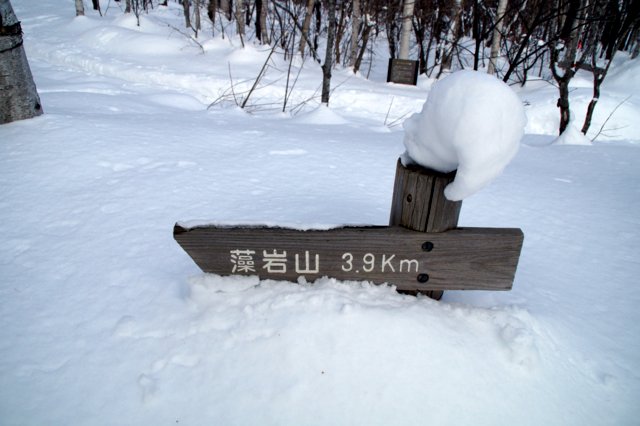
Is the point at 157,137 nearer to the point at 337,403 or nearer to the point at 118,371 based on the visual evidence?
the point at 118,371

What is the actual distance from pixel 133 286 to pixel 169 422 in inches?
22.5

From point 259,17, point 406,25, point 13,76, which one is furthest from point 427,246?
point 259,17

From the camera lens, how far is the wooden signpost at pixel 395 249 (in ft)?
3.73

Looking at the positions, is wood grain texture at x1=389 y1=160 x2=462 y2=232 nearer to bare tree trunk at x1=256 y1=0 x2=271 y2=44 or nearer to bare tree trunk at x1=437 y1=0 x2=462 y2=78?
bare tree trunk at x1=437 y1=0 x2=462 y2=78

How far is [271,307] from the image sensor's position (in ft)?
3.90

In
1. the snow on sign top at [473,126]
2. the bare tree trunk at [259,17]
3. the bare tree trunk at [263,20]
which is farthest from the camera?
the bare tree trunk at [259,17]

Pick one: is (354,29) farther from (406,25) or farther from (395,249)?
(395,249)

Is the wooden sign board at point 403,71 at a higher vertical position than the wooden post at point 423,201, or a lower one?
lower

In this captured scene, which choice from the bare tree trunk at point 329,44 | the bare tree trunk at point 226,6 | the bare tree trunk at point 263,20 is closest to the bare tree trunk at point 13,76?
the bare tree trunk at point 329,44

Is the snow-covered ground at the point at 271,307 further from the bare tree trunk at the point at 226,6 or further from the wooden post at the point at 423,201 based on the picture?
the bare tree trunk at the point at 226,6

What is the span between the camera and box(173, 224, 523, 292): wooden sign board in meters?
1.15

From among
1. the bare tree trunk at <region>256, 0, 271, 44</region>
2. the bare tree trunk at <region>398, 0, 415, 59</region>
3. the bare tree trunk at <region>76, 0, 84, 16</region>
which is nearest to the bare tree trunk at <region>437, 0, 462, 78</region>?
the bare tree trunk at <region>398, 0, 415, 59</region>

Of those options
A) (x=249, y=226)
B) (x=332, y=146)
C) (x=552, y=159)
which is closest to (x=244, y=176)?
(x=332, y=146)

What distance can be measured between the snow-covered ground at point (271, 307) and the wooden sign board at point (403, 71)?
613 centimetres
